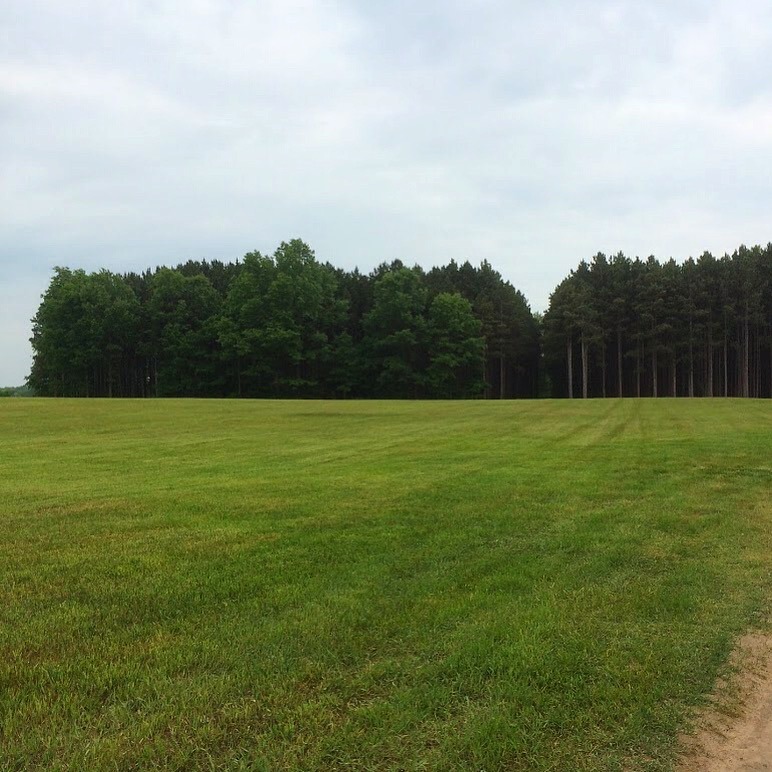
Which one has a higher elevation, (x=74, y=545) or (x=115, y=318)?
(x=115, y=318)

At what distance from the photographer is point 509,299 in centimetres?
7881

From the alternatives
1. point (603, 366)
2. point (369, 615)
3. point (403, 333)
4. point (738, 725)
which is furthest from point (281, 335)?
point (738, 725)

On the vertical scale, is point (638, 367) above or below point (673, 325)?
below

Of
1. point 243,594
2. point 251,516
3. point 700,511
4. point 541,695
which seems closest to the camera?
point 541,695

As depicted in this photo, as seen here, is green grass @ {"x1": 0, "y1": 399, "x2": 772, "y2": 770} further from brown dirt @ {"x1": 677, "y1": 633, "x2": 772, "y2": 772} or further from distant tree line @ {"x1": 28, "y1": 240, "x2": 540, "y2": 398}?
distant tree line @ {"x1": 28, "y1": 240, "x2": 540, "y2": 398}

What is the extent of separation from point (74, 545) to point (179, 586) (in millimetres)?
2146

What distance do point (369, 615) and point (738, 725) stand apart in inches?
99.1

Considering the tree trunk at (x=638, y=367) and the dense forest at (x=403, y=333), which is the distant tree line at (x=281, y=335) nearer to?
the dense forest at (x=403, y=333)

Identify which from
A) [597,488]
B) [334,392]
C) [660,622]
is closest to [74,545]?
[660,622]

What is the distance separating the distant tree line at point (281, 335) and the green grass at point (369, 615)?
A: 58.6m

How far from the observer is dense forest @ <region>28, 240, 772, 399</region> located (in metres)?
65.4

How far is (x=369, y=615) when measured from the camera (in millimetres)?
4727

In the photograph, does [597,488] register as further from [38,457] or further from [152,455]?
[38,457]

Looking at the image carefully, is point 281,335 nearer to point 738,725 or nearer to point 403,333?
point 403,333
